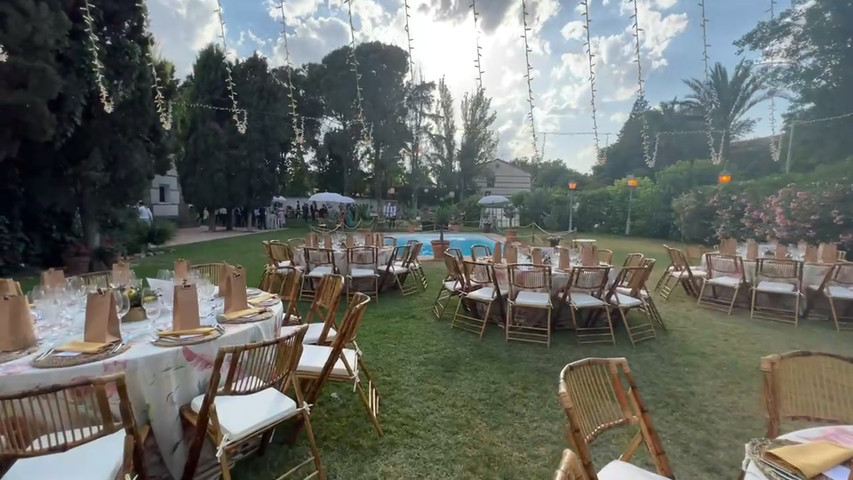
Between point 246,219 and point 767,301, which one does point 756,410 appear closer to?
point 767,301

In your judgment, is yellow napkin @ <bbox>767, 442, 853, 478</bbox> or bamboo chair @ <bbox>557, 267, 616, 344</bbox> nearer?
yellow napkin @ <bbox>767, 442, 853, 478</bbox>

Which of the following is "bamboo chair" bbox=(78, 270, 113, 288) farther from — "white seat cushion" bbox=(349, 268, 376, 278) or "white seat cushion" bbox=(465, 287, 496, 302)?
"white seat cushion" bbox=(465, 287, 496, 302)

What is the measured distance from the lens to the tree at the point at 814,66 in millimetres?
15414

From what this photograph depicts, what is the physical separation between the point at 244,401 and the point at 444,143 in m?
27.7

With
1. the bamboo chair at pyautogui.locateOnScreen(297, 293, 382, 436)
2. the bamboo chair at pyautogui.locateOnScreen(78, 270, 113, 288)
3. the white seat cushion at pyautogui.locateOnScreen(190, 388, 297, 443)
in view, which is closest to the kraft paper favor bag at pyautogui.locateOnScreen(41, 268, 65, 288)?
the bamboo chair at pyautogui.locateOnScreen(78, 270, 113, 288)

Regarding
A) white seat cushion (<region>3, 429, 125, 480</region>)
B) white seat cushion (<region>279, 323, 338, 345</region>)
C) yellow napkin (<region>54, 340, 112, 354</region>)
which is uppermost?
yellow napkin (<region>54, 340, 112, 354</region>)

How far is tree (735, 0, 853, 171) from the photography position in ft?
50.6

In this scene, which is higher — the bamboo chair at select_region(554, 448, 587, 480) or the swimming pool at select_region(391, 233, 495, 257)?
the bamboo chair at select_region(554, 448, 587, 480)

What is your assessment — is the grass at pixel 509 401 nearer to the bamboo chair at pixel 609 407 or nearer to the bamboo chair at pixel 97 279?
the bamboo chair at pixel 609 407

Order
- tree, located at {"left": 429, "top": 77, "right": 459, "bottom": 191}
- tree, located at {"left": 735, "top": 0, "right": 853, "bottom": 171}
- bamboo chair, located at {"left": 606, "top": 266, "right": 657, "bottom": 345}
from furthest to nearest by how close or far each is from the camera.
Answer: tree, located at {"left": 429, "top": 77, "right": 459, "bottom": 191} → tree, located at {"left": 735, "top": 0, "right": 853, "bottom": 171} → bamboo chair, located at {"left": 606, "top": 266, "right": 657, "bottom": 345}

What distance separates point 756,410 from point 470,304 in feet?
10.3

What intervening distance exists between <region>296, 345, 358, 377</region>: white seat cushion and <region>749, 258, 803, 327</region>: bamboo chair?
18.3ft

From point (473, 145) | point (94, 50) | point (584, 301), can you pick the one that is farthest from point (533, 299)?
point (473, 145)

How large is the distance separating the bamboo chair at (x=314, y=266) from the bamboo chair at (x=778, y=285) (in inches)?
236
